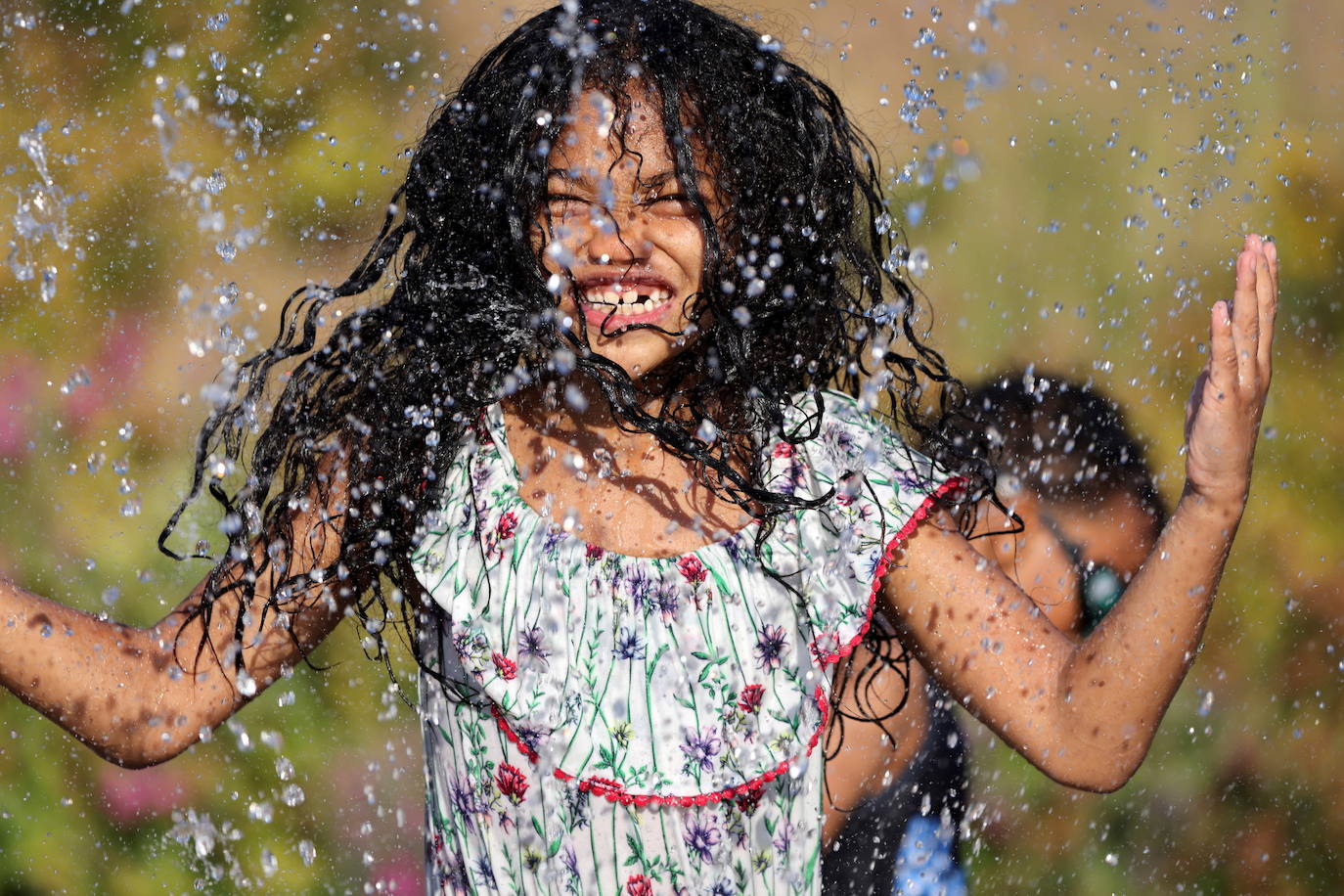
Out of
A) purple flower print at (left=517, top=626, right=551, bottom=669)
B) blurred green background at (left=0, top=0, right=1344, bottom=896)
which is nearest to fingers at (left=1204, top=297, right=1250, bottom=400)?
purple flower print at (left=517, top=626, right=551, bottom=669)

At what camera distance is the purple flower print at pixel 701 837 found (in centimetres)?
142

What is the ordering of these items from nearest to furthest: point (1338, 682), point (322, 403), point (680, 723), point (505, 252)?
point (680, 723), point (505, 252), point (322, 403), point (1338, 682)

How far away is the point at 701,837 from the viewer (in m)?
1.42

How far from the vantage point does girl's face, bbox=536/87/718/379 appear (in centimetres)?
140

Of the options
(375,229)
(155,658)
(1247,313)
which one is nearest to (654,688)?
(155,658)

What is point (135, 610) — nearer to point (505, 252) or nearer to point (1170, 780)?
point (505, 252)

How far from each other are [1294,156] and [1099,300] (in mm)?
515

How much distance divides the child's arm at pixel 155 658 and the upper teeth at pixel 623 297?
40cm

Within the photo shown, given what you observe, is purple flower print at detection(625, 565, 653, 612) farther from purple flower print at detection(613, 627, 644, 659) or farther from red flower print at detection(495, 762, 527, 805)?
red flower print at detection(495, 762, 527, 805)

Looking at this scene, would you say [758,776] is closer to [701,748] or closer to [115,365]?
[701,748]

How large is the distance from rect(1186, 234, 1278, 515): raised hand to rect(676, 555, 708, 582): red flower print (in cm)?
53

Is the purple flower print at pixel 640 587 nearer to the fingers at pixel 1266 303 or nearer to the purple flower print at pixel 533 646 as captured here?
the purple flower print at pixel 533 646

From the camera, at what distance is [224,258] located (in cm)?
304

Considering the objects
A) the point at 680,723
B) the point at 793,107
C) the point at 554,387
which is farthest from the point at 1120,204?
the point at 680,723
